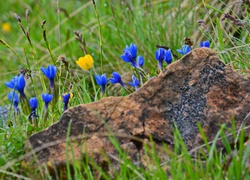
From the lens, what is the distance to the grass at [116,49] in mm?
2232

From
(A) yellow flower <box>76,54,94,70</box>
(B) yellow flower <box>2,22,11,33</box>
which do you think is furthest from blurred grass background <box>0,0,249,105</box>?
(A) yellow flower <box>76,54,94,70</box>

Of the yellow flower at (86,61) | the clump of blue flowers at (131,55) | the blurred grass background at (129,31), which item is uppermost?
the blurred grass background at (129,31)

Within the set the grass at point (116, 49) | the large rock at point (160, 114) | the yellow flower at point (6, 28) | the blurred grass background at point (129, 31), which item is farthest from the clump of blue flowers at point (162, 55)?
the yellow flower at point (6, 28)

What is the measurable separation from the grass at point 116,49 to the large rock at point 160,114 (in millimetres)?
94

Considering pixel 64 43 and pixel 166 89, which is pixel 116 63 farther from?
pixel 166 89

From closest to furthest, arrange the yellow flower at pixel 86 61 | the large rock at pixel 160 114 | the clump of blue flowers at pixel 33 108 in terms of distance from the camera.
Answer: the large rock at pixel 160 114 → the clump of blue flowers at pixel 33 108 → the yellow flower at pixel 86 61

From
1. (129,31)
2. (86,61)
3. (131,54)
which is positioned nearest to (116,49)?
(129,31)

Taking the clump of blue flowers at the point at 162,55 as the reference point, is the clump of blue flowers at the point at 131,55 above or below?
above

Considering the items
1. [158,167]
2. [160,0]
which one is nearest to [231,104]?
[158,167]

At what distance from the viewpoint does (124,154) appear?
226 centimetres

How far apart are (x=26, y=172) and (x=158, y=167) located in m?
0.59

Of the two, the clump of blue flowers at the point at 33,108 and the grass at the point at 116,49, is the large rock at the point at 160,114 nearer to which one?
the grass at the point at 116,49

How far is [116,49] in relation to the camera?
4879mm

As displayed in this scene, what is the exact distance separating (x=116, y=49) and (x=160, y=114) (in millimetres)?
2379
